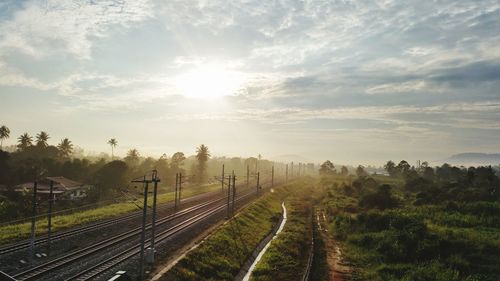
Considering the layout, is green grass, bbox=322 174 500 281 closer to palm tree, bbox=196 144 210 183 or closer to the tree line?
the tree line

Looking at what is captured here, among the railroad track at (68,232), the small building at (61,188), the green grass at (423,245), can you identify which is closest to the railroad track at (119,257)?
the railroad track at (68,232)

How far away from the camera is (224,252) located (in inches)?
1615

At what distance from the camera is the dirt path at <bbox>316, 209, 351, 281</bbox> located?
119 ft

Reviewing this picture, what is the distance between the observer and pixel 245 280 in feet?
114

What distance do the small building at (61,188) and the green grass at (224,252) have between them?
39962 mm

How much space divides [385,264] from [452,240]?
9442 mm

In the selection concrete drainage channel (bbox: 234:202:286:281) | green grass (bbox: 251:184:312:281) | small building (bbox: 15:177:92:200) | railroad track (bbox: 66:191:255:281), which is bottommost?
concrete drainage channel (bbox: 234:202:286:281)

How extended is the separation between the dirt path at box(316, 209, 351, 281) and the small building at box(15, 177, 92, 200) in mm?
52992

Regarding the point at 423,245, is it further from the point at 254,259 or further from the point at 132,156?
the point at 132,156

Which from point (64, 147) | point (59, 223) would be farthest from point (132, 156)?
point (59, 223)

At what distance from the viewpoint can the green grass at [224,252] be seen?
3347 centimetres

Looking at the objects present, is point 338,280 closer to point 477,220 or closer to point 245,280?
point 245,280

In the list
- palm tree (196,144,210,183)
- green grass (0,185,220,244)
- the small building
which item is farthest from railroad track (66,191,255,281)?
palm tree (196,144,210,183)

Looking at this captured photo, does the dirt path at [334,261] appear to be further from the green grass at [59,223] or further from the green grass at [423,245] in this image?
the green grass at [59,223]
